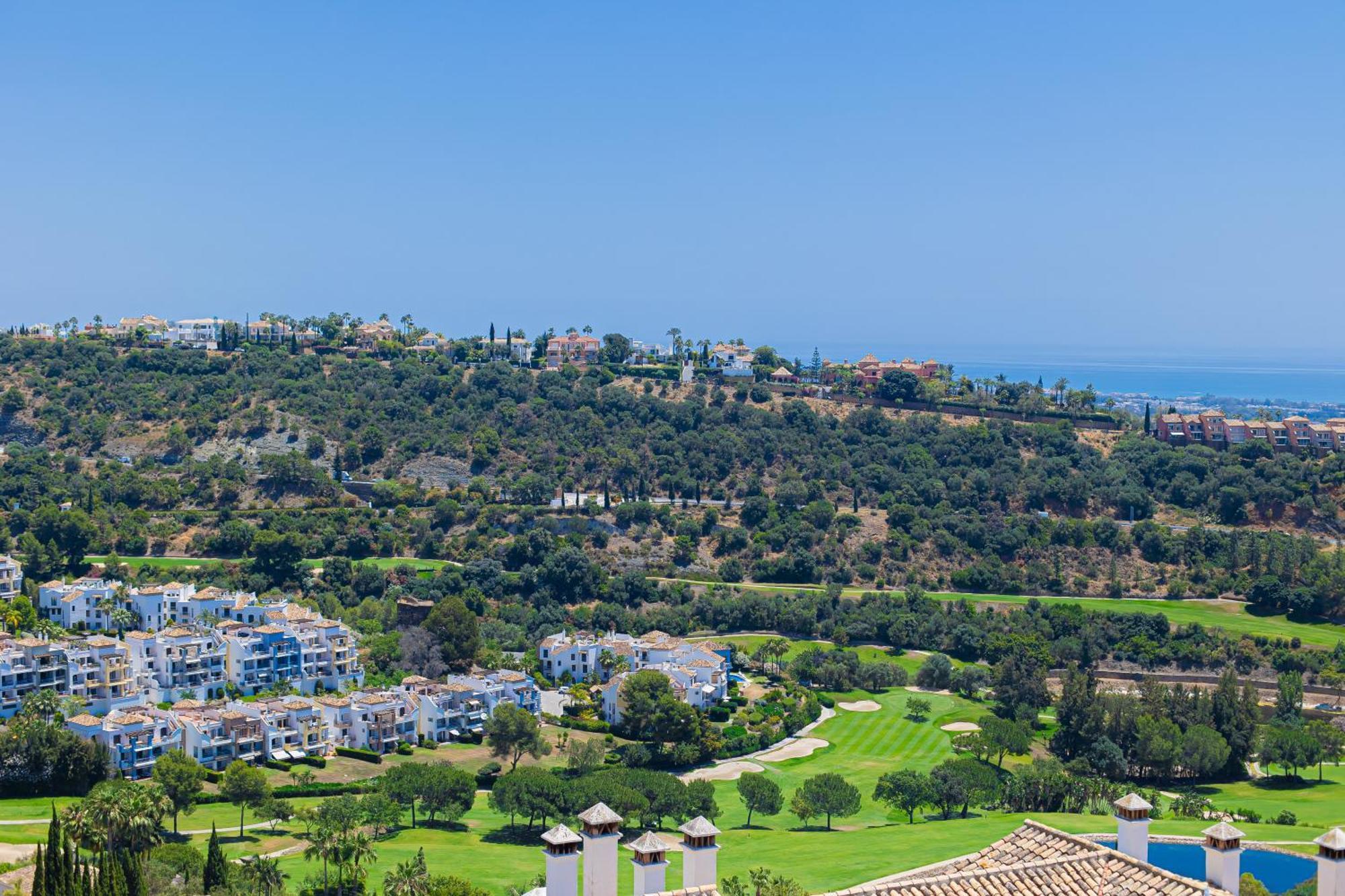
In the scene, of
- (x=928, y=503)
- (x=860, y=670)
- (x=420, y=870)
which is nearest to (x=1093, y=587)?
(x=928, y=503)

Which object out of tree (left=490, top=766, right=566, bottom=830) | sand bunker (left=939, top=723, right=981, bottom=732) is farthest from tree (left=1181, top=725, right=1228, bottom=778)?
tree (left=490, top=766, right=566, bottom=830)

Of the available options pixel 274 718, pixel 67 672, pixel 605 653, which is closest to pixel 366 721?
pixel 274 718

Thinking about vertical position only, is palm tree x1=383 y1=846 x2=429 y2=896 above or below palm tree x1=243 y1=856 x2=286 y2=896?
above

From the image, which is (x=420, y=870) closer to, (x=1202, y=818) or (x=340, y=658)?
(x=1202, y=818)

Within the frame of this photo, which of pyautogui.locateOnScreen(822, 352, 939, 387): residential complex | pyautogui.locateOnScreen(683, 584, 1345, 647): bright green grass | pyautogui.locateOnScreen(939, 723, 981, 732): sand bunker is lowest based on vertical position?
pyautogui.locateOnScreen(939, 723, 981, 732): sand bunker

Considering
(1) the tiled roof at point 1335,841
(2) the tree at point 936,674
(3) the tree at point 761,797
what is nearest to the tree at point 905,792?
(3) the tree at point 761,797

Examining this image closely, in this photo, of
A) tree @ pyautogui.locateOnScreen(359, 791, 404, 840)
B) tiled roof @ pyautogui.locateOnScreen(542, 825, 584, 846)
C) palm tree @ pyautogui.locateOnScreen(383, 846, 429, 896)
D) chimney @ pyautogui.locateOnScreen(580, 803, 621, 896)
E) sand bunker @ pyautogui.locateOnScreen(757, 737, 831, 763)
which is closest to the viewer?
tiled roof @ pyautogui.locateOnScreen(542, 825, 584, 846)

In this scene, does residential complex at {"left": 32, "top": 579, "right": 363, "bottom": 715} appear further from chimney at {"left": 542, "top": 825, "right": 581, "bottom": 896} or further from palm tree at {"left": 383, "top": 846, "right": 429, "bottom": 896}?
chimney at {"left": 542, "top": 825, "right": 581, "bottom": 896}
